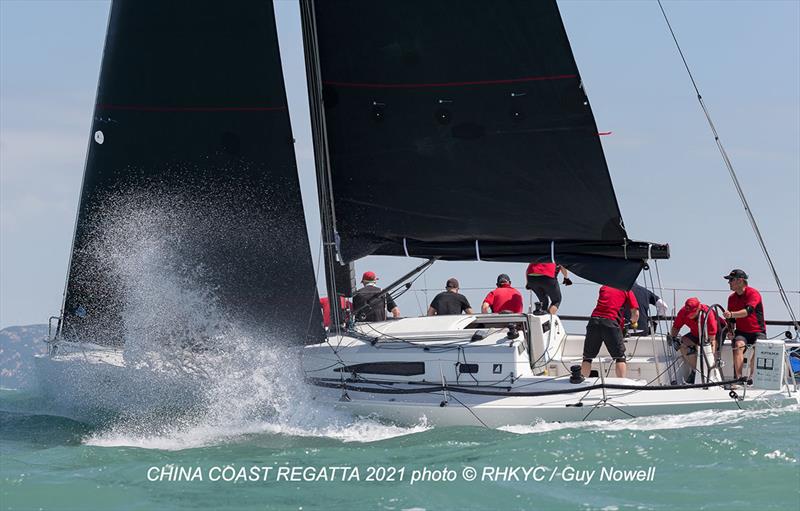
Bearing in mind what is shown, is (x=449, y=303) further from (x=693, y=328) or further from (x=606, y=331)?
(x=693, y=328)

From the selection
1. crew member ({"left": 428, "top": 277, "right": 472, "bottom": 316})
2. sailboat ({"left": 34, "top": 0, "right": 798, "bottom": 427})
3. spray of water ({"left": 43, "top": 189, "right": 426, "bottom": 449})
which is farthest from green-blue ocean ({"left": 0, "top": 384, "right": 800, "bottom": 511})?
crew member ({"left": 428, "top": 277, "right": 472, "bottom": 316})

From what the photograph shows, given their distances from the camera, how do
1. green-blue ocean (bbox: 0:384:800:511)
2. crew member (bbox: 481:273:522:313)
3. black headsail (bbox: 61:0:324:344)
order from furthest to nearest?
1. crew member (bbox: 481:273:522:313)
2. black headsail (bbox: 61:0:324:344)
3. green-blue ocean (bbox: 0:384:800:511)

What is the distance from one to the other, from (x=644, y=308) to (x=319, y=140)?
15.7ft

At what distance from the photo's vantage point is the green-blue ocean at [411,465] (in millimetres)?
7699

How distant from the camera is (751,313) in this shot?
10852 millimetres

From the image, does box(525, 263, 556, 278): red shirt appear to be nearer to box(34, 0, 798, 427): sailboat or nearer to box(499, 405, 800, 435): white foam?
box(34, 0, 798, 427): sailboat

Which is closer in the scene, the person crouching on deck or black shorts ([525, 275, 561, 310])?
the person crouching on deck

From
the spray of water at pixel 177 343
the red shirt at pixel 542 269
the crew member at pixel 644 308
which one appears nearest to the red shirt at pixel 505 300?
the red shirt at pixel 542 269

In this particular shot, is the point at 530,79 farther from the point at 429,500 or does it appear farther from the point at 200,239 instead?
the point at 429,500

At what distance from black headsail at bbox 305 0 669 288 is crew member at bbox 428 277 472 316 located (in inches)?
58.6

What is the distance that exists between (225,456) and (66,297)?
13.2 feet

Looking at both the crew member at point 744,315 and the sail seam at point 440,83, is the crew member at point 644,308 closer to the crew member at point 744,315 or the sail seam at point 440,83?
the crew member at point 744,315

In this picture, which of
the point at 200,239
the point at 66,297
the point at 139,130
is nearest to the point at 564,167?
the point at 200,239

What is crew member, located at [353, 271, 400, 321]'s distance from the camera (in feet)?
38.5
